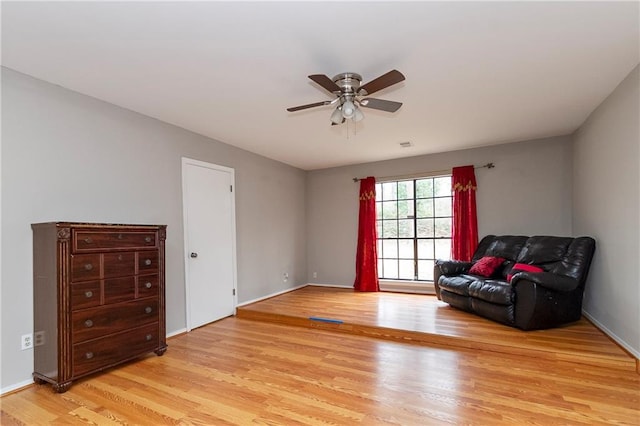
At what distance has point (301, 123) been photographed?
386cm

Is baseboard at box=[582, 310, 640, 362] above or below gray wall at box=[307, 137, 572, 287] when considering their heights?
below

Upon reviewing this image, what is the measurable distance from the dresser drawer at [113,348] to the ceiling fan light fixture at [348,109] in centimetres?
261

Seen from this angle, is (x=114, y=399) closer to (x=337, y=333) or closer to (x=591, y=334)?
(x=337, y=333)

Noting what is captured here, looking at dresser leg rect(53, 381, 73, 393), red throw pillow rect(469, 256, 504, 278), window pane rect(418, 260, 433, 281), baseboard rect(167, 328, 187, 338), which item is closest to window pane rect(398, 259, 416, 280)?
window pane rect(418, 260, 433, 281)

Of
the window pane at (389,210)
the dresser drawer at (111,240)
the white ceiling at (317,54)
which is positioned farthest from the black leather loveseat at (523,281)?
the dresser drawer at (111,240)

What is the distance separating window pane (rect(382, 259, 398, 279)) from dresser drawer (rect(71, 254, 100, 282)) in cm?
448

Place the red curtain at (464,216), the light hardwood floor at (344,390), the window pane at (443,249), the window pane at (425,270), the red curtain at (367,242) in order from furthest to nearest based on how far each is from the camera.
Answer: the red curtain at (367,242), the window pane at (425,270), the window pane at (443,249), the red curtain at (464,216), the light hardwood floor at (344,390)

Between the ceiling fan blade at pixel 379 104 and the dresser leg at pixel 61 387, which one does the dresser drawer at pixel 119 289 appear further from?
the ceiling fan blade at pixel 379 104

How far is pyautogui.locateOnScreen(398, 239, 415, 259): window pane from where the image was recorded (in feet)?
18.8

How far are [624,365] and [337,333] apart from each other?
8.29 feet

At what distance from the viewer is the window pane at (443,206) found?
5438mm

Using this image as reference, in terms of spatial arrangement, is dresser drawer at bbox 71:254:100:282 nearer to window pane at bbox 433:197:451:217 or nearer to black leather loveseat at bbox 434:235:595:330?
black leather loveseat at bbox 434:235:595:330

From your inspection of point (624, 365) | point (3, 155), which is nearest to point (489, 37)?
point (624, 365)

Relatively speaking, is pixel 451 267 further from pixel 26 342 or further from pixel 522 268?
pixel 26 342
